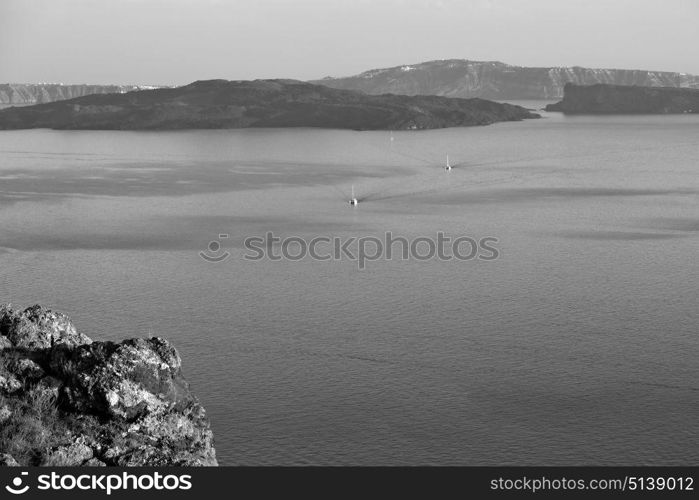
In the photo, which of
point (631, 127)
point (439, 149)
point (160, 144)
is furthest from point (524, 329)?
point (631, 127)

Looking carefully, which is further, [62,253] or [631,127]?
[631,127]

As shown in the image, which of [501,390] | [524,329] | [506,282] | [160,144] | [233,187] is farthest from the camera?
[160,144]

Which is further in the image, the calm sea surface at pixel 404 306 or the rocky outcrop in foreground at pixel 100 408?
the calm sea surface at pixel 404 306

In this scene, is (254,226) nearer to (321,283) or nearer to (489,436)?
(321,283)

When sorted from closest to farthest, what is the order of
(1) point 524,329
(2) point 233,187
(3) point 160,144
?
1. (1) point 524,329
2. (2) point 233,187
3. (3) point 160,144

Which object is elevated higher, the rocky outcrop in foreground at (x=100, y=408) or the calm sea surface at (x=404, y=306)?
the rocky outcrop in foreground at (x=100, y=408)
